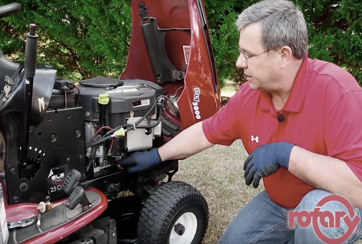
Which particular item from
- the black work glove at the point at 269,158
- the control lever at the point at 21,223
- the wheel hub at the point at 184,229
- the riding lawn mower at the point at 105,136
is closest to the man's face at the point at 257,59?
the black work glove at the point at 269,158

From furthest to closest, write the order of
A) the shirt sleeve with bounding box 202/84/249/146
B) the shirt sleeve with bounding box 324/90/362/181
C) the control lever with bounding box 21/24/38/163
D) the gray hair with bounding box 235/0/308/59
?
the shirt sleeve with bounding box 202/84/249/146 < the gray hair with bounding box 235/0/308/59 < the shirt sleeve with bounding box 324/90/362/181 < the control lever with bounding box 21/24/38/163

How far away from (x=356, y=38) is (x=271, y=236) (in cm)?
461

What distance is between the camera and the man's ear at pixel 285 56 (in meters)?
1.96

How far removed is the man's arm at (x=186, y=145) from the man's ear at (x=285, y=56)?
68 centimetres

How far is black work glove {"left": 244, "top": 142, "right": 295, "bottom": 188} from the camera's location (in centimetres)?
195

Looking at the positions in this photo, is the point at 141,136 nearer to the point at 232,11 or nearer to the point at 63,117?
the point at 63,117

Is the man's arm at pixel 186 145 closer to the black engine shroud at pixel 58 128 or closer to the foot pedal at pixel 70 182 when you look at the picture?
the black engine shroud at pixel 58 128

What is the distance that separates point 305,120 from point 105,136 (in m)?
0.99

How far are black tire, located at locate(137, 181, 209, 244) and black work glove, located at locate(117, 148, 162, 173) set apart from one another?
0.49 feet

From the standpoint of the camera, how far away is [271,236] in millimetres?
2305

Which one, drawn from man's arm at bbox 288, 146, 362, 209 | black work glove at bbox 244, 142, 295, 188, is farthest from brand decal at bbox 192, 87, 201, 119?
man's arm at bbox 288, 146, 362, 209

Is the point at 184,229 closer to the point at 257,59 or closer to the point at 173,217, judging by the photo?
the point at 173,217

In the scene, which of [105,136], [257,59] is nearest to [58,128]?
[105,136]

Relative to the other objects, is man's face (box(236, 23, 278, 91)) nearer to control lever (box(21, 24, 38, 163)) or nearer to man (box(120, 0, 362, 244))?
man (box(120, 0, 362, 244))
